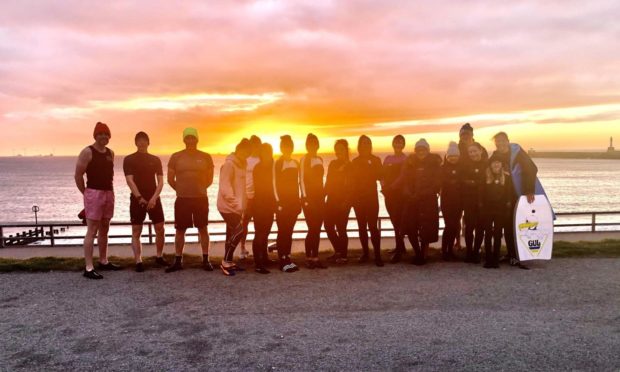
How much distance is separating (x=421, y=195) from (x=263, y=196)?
2.70 m

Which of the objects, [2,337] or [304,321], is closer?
[2,337]

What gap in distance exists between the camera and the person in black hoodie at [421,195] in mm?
7216

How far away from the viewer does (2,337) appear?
4359 mm

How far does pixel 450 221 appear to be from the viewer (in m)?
7.49

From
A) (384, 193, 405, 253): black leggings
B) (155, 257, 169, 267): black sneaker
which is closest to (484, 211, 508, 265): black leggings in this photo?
(384, 193, 405, 253): black leggings

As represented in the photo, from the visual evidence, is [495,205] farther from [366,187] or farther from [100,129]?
[100,129]

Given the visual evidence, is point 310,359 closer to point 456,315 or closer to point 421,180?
point 456,315

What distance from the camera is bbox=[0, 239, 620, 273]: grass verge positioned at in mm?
6984

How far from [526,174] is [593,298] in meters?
2.46

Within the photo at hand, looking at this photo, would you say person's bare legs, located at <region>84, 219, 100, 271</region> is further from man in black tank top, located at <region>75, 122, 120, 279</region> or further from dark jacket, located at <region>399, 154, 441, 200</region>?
dark jacket, located at <region>399, 154, 441, 200</region>

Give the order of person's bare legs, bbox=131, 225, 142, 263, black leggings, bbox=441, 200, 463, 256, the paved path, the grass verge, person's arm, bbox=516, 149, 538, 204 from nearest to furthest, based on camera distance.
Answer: the paved path
person's bare legs, bbox=131, 225, 142, 263
the grass verge
person's arm, bbox=516, 149, 538, 204
black leggings, bbox=441, 200, 463, 256

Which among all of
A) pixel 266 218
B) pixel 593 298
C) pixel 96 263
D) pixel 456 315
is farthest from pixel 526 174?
pixel 96 263

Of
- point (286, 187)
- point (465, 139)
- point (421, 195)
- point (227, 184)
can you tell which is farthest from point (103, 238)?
point (465, 139)

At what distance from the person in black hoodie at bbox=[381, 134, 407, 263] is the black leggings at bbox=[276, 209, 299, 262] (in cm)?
179
